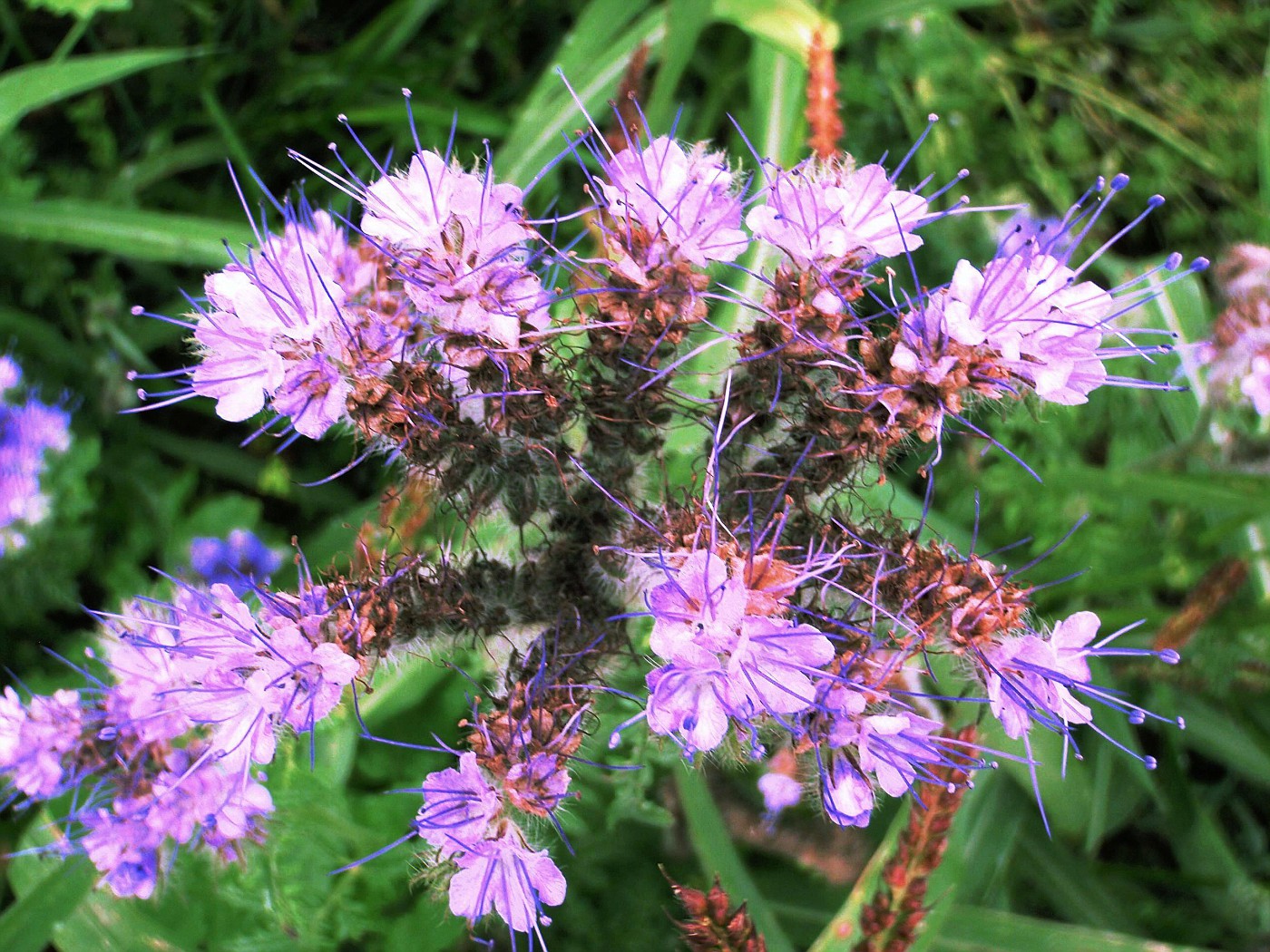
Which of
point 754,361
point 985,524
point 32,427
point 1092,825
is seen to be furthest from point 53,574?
point 1092,825

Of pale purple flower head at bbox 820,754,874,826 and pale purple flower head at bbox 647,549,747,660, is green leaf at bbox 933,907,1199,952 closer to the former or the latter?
pale purple flower head at bbox 820,754,874,826

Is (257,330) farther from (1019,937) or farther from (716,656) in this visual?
(1019,937)

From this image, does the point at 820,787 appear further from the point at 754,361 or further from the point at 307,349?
the point at 307,349

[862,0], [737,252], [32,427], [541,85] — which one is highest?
[862,0]

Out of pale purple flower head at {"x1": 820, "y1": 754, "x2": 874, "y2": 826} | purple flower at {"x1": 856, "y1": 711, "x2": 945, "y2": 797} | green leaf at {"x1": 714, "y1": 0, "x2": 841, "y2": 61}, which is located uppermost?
green leaf at {"x1": 714, "y1": 0, "x2": 841, "y2": 61}

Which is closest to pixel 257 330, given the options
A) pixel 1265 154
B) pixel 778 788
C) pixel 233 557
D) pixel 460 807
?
pixel 460 807

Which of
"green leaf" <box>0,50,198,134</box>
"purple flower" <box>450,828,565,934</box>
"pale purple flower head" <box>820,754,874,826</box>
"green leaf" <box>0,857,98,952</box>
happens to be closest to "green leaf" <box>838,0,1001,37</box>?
"green leaf" <box>0,50,198,134</box>
